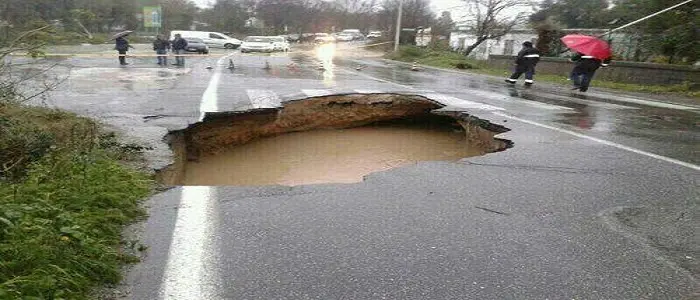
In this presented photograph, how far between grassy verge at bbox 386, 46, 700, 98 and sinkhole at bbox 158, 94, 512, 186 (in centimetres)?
823

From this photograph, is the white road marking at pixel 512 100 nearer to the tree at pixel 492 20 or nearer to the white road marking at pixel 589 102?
the white road marking at pixel 589 102

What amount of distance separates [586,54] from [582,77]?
1.42 m

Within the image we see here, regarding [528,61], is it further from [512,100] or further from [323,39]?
[323,39]

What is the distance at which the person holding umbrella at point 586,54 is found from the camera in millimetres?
13587

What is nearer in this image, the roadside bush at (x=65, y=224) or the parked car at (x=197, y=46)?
the roadside bush at (x=65, y=224)

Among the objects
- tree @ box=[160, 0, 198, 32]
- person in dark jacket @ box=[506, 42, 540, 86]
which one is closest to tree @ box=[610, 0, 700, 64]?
person in dark jacket @ box=[506, 42, 540, 86]

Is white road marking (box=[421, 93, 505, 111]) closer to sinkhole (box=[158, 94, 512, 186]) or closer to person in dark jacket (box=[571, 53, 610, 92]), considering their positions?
sinkhole (box=[158, 94, 512, 186])

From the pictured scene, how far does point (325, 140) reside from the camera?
10.3 meters

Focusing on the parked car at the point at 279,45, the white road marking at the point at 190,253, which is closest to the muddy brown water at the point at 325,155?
the white road marking at the point at 190,253

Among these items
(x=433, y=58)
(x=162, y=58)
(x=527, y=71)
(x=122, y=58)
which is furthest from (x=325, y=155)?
(x=433, y=58)

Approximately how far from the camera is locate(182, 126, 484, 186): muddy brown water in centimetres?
780

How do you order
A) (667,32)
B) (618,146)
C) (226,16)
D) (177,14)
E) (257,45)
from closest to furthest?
(618,146)
(667,32)
(257,45)
(177,14)
(226,16)

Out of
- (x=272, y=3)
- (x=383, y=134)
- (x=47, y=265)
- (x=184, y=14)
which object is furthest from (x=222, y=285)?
(x=272, y=3)

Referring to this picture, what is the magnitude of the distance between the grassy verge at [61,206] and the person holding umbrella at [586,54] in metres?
12.2
